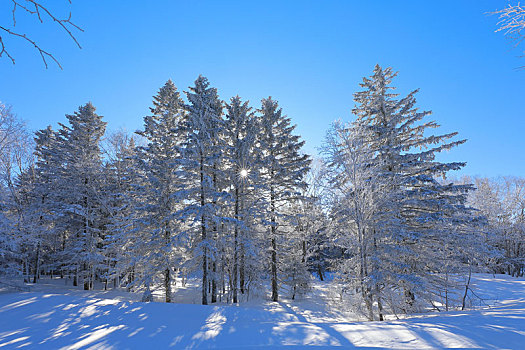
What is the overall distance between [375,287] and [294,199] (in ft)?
27.0

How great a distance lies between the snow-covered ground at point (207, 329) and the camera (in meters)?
4.79

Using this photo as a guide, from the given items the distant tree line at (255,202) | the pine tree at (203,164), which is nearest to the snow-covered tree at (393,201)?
the distant tree line at (255,202)

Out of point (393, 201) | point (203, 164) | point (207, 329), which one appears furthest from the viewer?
point (203, 164)

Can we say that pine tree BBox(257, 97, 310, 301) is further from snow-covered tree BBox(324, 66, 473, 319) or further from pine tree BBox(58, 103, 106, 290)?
pine tree BBox(58, 103, 106, 290)

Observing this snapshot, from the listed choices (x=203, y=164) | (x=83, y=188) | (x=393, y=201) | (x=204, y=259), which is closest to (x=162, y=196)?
A: (x=203, y=164)

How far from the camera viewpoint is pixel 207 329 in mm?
6773

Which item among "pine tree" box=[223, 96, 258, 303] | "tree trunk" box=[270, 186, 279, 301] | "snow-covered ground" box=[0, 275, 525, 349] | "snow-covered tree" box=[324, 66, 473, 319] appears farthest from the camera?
"tree trunk" box=[270, 186, 279, 301]

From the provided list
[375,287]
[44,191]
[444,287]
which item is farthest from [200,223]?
[44,191]

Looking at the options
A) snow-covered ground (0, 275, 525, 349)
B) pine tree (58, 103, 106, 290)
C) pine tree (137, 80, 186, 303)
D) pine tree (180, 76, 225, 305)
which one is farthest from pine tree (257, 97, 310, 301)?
pine tree (58, 103, 106, 290)

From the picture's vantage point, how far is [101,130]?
72.1 ft

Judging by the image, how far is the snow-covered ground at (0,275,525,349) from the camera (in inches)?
189

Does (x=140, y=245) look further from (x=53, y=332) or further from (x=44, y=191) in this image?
(x=44, y=191)

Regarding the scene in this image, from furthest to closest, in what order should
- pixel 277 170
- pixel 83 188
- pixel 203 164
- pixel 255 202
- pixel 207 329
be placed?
pixel 83 188
pixel 277 170
pixel 255 202
pixel 203 164
pixel 207 329

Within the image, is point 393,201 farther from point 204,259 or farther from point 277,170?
point 204,259
